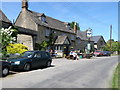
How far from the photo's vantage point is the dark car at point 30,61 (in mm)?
9945

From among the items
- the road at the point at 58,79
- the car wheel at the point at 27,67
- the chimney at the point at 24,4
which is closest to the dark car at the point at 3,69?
the road at the point at 58,79

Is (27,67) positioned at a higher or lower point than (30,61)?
lower

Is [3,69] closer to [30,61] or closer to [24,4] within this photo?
[30,61]

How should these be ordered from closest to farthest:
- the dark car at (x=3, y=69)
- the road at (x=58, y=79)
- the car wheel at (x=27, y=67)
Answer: the road at (x=58, y=79) < the dark car at (x=3, y=69) < the car wheel at (x=27, y=67)

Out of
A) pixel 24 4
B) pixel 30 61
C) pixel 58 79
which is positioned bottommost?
pixel 58 79

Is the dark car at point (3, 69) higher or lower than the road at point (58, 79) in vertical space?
higher

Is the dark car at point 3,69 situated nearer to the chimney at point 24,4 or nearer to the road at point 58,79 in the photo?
the road at point 58,79

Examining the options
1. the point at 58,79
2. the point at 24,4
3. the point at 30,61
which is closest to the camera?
the point at 58,79

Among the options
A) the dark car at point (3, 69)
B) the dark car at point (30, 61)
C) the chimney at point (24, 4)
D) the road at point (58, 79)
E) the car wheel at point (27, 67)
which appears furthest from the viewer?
the chimney at point (24, 4)

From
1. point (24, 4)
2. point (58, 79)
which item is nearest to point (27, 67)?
point (58, 79)

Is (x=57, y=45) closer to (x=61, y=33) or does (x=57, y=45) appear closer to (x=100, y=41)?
(x=61, y=33)

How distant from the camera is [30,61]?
10617 millimetres

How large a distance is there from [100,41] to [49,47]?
38.7 m

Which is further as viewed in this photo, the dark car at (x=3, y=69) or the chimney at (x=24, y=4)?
the chimney at (x=24, y=4)
